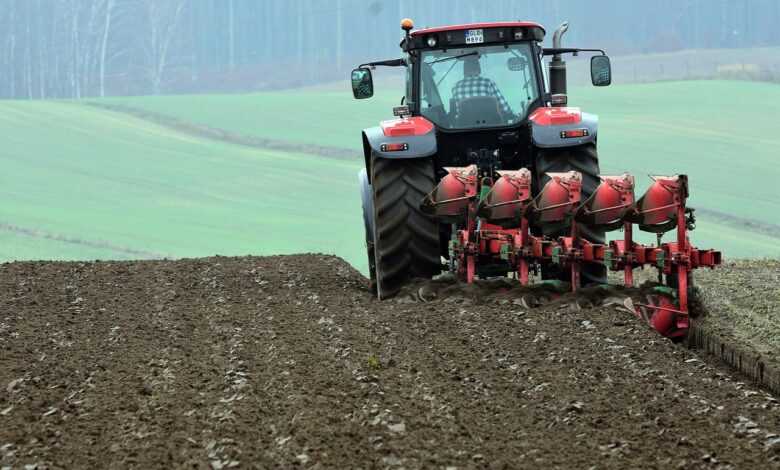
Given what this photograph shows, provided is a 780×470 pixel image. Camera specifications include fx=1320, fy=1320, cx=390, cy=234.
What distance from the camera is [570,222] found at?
29.6 feet

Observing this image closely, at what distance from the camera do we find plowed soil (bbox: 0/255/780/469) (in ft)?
16.1

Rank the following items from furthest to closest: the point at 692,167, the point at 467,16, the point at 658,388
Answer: the point at 467,16 → the point at 692,167 → the point at 658,388

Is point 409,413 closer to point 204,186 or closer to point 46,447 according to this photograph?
point 46,447

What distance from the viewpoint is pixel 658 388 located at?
5996 millimetres

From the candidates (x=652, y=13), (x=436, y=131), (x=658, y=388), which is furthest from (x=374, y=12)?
(x=658, y=388)

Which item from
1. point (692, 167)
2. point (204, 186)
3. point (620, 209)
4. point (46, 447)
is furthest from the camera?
point (692, 167)

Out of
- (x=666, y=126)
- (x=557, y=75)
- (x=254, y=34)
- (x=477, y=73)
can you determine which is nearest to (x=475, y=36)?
(x=477, y=73)

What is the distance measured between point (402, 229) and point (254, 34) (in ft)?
186

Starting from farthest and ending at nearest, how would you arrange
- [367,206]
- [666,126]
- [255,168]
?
[666,126]
[255,168]
[367,206]

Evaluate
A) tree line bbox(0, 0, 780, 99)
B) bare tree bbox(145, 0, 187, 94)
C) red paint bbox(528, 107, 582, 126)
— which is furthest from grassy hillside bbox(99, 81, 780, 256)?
bare tree bbox(145, 0, 187, 94)

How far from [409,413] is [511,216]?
3.79 metres

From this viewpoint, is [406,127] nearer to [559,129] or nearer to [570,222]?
[559,129]

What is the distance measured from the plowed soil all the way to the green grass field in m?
9.60

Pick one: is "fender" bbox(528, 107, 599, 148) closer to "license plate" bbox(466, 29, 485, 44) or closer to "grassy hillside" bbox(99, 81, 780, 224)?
"license plate" bbox(466, 29, 485, 44)
